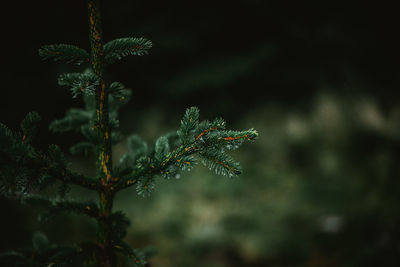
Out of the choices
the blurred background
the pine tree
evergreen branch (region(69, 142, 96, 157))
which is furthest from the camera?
the blurred background

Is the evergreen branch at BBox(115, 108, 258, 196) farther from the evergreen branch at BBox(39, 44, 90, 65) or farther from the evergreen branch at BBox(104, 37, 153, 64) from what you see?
the evergreen branch at BBox(39, 44, 90, 65)

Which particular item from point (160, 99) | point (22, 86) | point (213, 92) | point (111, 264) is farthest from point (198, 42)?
point (111, 264)

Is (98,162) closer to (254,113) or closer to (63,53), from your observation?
(63,53)

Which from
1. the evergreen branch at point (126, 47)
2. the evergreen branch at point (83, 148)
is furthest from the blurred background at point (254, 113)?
the evergreen branch at point (126, 47)

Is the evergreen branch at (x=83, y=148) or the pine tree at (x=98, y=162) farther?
the evergreen branch at (x=83, y=148)

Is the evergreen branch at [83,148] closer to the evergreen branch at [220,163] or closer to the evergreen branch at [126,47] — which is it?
the evergreen branch at [126,47]

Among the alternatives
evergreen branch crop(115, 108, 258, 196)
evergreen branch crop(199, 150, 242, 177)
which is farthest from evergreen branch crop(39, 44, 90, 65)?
evergreen branch crop(199, 150, 242, 177)

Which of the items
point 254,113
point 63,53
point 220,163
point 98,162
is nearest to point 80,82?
point 63,53
